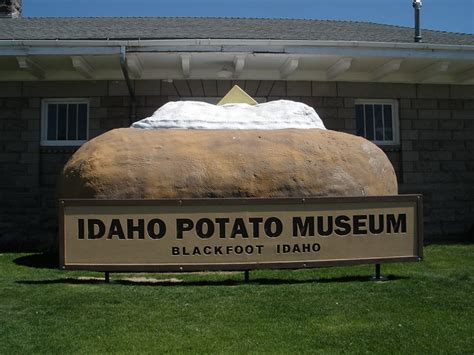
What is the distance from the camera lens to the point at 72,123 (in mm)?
11078

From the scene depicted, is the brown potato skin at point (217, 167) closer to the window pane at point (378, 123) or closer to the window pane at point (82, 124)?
the window pane at point (82, 124)

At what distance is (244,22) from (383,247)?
8615 millimetres

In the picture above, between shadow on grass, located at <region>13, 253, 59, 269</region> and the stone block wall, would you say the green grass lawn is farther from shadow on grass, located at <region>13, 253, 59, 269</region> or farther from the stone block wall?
the stone block wall

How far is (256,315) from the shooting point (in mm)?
5008

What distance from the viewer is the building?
10.1 metres

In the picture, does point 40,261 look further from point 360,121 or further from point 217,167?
point 360,121

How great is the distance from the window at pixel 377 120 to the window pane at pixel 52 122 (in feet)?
18.8

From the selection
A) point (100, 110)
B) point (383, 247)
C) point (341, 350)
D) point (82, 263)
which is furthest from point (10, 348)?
point (100, 110)

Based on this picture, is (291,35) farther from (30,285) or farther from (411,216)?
(30,285)

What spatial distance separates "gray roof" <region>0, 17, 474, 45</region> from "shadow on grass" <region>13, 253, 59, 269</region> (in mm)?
4188

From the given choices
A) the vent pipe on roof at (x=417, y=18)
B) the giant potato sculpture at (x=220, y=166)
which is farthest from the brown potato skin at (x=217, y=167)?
the vent pipe on roof at (x=417, y=18)

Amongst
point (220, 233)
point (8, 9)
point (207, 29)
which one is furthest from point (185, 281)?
point (8, 9)

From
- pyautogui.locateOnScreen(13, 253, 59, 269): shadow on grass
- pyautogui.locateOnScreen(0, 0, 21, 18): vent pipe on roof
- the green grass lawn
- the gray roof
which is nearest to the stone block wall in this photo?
the gray roof

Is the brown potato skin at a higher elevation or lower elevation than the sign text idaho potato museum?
higher
